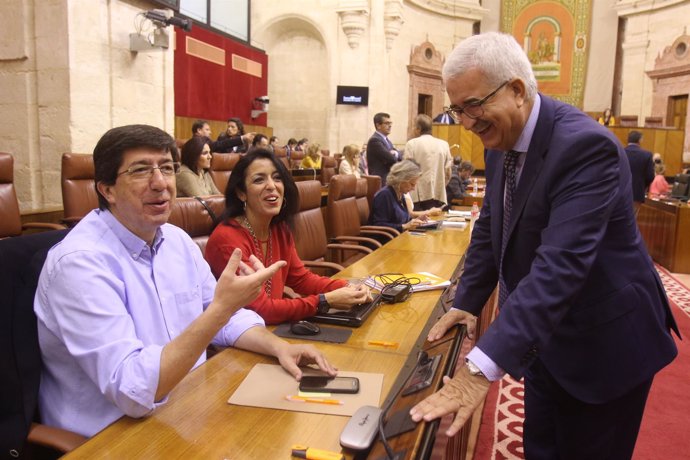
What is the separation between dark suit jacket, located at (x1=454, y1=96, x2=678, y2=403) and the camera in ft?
3.50

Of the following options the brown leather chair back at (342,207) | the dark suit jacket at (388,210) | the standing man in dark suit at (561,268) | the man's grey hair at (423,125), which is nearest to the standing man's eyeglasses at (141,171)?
the standing man in dark suit at (561,268)

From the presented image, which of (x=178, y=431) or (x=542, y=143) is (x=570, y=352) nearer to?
(x=542, y=143)

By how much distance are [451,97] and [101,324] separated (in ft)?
2.84

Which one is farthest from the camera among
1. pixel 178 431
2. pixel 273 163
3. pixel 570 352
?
pixel 273 163

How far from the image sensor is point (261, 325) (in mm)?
1497

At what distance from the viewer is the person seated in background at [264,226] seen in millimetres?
1966

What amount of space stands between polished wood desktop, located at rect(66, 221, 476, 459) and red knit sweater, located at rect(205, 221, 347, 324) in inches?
8.4

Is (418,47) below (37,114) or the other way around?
the other way around

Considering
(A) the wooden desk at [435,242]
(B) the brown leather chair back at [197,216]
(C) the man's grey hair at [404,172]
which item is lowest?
(A) the wooden desk at [435,242]

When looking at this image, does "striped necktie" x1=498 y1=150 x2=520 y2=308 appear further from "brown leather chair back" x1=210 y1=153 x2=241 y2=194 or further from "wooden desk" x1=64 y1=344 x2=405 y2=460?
"brown leather chair back" x1=210 y1=153 x2=241 y2=194

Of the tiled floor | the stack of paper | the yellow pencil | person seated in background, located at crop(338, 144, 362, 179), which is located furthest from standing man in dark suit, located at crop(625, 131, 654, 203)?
the yellow pencil

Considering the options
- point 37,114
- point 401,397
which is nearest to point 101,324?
point 401,397

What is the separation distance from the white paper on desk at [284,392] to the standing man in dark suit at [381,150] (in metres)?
4.68

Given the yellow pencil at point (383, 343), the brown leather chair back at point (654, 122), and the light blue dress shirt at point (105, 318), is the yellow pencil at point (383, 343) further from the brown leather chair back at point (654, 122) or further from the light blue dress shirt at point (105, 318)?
the brown leather chair back at point (654, 122)
